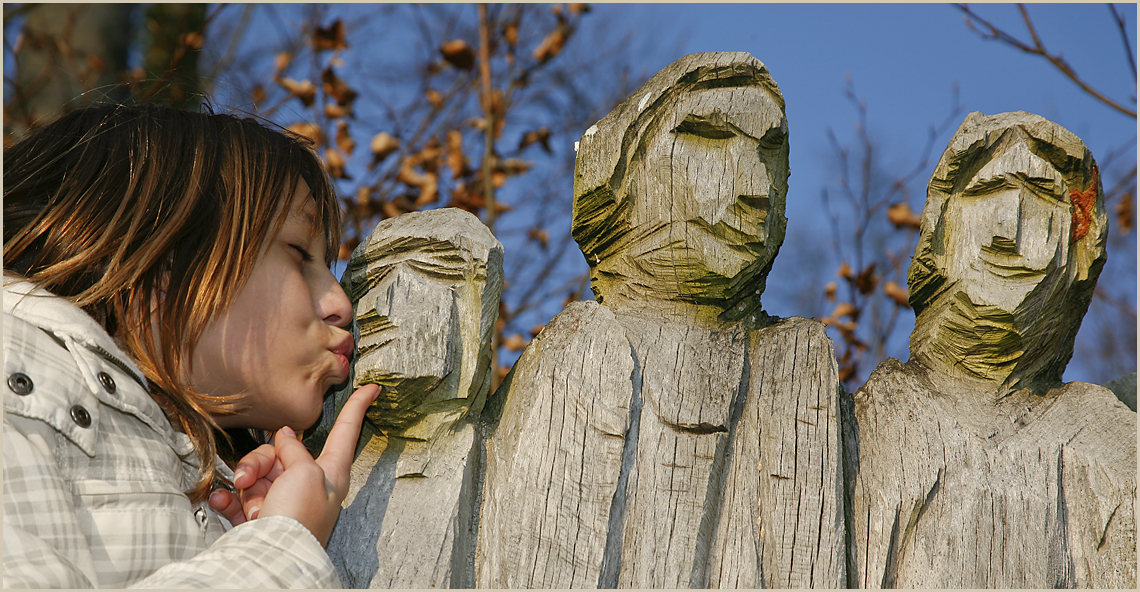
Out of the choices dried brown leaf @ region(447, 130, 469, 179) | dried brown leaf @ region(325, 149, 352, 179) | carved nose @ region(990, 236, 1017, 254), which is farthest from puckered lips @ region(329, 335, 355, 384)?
dried brown leaf @ region(447, 130, 469, 179)

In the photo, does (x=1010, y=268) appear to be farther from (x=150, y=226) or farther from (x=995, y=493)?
(x=150, y=226)

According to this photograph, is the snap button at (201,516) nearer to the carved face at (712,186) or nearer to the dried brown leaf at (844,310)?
the carved face at (712,186)

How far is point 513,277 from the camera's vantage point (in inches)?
195

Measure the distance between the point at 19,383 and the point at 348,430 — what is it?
1.75 ft

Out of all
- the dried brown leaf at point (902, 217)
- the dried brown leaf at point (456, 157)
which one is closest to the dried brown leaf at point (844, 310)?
the dried brown leaf at point (902, 217)

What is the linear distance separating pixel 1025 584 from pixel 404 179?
332 cm

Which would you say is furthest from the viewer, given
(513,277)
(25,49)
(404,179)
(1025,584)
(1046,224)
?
(513,277)

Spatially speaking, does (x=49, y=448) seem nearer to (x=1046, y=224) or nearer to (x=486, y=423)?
(x=486, y=423)

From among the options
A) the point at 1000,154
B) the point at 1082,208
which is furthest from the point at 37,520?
the point at 1082,208

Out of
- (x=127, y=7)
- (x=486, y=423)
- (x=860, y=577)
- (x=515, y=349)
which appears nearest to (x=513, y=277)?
(x=515, y=349)

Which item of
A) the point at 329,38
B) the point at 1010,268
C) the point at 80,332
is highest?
the point at 329,38

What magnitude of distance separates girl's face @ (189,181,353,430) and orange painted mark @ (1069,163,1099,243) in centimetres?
150

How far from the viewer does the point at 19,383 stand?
1351 millimetres

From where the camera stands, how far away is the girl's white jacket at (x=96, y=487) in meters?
1.27
